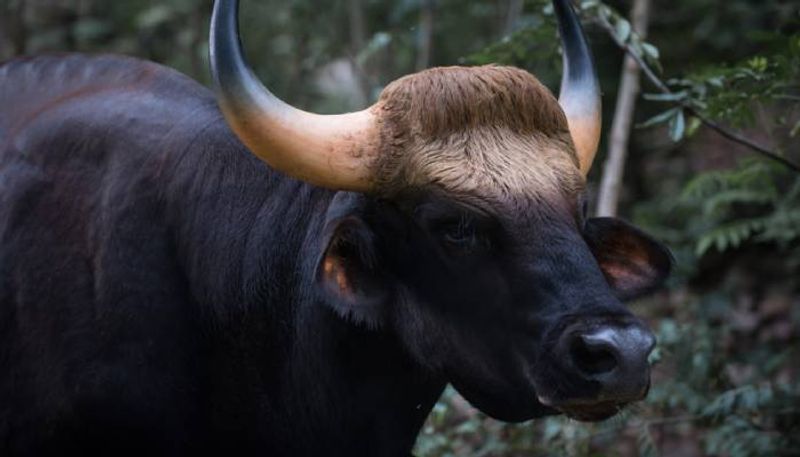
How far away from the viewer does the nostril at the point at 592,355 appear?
371cm

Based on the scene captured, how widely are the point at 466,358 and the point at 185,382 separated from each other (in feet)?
3.54

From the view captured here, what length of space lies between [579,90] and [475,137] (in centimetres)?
74

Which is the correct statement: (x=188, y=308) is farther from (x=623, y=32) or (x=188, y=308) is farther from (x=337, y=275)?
(x=623, y=32)

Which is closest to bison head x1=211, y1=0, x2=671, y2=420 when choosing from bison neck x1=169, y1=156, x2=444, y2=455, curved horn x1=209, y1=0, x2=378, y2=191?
curved horn x1=209, y1=0, x2=378, y2=191

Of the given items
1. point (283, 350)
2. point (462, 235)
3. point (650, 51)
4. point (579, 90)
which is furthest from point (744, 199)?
point (462, 235)

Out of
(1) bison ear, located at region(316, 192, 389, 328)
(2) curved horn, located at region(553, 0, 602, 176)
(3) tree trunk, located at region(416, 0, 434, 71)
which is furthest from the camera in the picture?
(3) tree trunk, located at region(416, 0, 434, 71)

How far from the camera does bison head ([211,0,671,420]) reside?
398 cm

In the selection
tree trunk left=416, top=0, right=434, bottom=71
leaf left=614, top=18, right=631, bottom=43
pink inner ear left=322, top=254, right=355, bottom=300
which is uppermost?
pink inner ear left=322, top=254, right=355, bottom=300

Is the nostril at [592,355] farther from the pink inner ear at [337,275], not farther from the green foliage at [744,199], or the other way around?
the green foliage at [744,199]

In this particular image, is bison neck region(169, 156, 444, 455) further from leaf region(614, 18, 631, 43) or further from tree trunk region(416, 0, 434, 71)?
tree trunk region(416, 0, 434, 71)

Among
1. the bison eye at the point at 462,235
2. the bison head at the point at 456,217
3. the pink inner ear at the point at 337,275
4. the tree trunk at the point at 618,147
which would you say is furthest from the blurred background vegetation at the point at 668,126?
the pink inner ear at the point at 337,275

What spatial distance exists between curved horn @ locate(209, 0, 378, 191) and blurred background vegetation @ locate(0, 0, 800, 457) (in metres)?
2.03

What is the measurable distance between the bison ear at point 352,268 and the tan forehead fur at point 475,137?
160mm

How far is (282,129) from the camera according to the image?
13.6 ft
